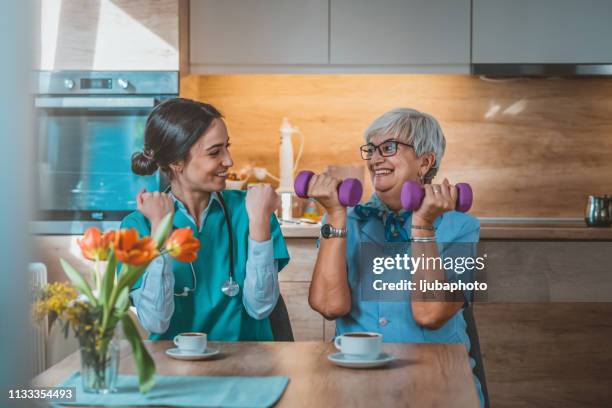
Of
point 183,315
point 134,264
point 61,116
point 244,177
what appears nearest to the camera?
point 134,264

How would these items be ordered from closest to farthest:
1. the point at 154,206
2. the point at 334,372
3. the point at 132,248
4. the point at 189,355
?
the point at 132,248
the point at 334,372
the point at 189,355
the point at 154,206

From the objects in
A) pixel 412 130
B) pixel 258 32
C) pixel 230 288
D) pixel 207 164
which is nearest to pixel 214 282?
pixel 230 288

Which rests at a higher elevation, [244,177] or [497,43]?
[497,43]

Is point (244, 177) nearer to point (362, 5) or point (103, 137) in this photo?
point (103, 137)

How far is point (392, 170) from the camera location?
2.07 m

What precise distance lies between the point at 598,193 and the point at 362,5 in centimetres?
147

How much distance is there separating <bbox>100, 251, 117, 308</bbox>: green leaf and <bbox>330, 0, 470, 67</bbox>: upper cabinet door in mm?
2519

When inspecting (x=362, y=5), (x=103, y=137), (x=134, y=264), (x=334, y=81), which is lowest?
(x=134, y=264)

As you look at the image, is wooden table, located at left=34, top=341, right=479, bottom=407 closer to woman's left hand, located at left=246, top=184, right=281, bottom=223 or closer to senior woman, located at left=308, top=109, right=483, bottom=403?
senior woman, located at left=308, top=109, right=483, bottom=403

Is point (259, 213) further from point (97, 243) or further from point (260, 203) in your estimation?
point (97, 243)

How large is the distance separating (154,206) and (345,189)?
46cm

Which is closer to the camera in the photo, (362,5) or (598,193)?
(362,5)

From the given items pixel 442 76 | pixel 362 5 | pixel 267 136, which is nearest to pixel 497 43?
pixel 442 76

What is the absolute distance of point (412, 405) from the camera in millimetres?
1194
